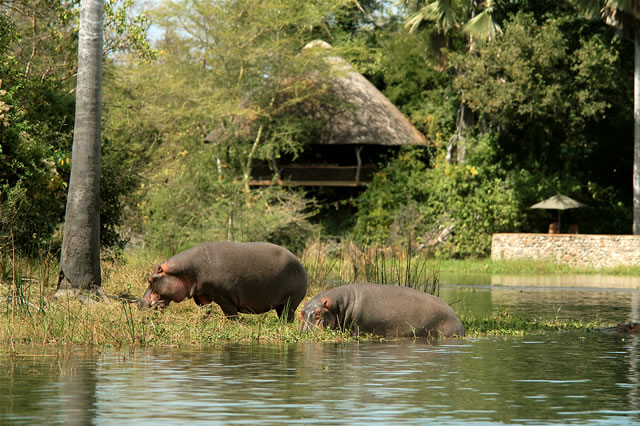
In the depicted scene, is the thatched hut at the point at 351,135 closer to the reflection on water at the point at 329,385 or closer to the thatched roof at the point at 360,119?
the thatched roof at the point at 360,119

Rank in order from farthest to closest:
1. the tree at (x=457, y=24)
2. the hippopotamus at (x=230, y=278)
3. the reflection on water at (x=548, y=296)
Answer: the tree at (x=457, y=24)
the reflection on water at (x=548, y=296)
the hippopotamus at (x=230, y=278)

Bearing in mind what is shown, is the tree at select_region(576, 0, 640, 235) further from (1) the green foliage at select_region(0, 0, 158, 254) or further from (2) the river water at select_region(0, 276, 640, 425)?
(2) the river water at select_region(0, 276, 640, 425)

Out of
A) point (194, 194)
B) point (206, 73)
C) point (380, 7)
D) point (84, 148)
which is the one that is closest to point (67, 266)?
point (84, 148)

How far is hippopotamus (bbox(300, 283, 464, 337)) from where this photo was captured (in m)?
13.0

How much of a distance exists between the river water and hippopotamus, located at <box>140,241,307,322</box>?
1361 mm

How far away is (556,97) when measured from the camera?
34.9 metres

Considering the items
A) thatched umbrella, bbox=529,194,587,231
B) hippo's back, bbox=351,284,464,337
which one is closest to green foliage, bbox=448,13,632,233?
thatched umbrella, bbox=529,194,587,231

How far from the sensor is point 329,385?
29.5 ft

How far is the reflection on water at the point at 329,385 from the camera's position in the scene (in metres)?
7.59

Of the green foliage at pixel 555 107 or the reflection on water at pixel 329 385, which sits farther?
the green foliage at pixel 555 107

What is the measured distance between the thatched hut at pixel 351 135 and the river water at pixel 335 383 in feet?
87.7

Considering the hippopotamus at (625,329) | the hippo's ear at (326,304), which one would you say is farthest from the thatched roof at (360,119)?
the hippo's ear at (326,304)

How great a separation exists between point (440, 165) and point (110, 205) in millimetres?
20375

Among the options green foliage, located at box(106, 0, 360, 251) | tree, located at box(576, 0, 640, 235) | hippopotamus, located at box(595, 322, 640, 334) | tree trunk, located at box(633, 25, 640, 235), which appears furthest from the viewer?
green foliage, located at box(106, 0, 360, 251)
